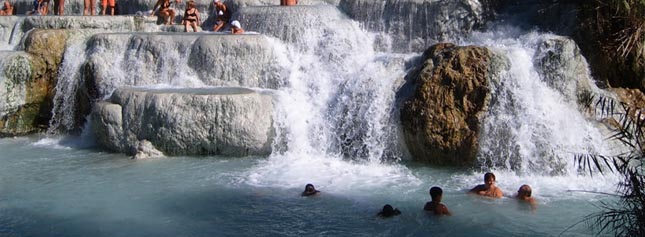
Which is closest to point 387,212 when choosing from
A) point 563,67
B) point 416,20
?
point 563,67

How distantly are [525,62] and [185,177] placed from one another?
4.77 m

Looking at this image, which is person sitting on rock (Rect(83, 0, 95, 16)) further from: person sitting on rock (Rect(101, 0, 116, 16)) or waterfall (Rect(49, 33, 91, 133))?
waterfall (Rect(49, 33, 91, 133))

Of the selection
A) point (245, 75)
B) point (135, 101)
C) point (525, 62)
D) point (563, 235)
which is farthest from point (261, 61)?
point (563, 235)

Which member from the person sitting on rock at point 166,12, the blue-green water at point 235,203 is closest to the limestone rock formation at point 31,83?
the blue-green water at point 235,203

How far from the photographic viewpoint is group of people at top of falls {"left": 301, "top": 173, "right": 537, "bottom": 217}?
6.07 meters

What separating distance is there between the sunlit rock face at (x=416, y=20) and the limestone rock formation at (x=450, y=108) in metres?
2.83

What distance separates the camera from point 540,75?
8781mm

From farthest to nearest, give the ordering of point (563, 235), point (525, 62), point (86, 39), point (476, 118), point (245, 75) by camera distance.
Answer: point (86, 39)
point (245, 75)
point (525, 62)
point (476, 118)
point (563, 235)

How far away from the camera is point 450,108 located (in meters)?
8.22

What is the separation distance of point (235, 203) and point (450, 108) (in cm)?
321

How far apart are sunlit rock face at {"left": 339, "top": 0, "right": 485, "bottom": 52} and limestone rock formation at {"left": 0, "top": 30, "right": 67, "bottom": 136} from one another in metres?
5.42

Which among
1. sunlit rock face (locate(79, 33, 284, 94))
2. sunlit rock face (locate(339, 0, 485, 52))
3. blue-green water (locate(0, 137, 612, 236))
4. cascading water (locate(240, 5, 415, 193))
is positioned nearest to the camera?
blue-green water (locate(0, 137, 612, 236))

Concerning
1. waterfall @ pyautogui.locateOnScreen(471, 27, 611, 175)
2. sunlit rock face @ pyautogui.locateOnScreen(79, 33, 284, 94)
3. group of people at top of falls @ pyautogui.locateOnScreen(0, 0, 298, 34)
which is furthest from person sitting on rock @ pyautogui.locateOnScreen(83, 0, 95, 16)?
waterfall @ pyautogui.locateOnScreen(471, 27, 611, 175)

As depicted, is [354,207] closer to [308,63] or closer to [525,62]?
[525,62]
